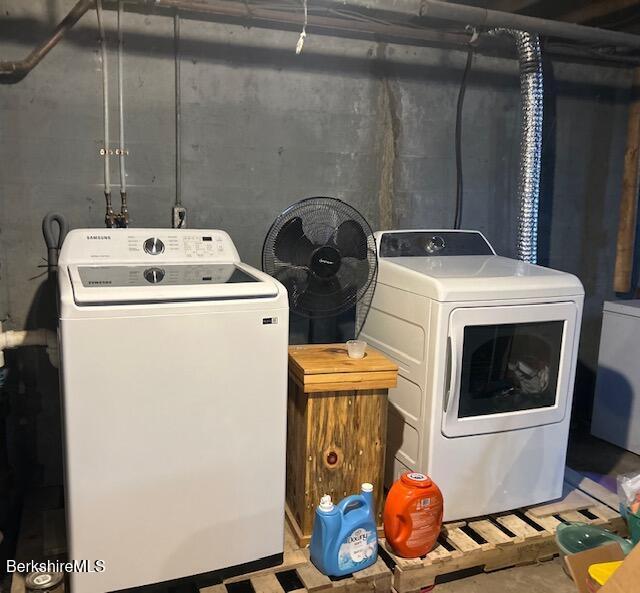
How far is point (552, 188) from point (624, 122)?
2.18ft

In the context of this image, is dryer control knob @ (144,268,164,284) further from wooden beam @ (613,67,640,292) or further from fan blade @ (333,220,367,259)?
wooden beam @ (613,67,640,292)

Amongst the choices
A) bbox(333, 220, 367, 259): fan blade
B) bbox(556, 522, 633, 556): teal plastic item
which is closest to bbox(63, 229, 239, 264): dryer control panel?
bbox(333, 220, 367, 259): fan blade

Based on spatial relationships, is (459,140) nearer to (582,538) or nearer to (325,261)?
(325,261)

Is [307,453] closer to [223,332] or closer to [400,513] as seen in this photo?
[400,513]

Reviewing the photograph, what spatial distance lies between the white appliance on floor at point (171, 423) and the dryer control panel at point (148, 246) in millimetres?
176

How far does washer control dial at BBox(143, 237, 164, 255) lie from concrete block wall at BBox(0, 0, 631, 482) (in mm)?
378

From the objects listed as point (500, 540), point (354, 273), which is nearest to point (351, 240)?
point (354, 273)

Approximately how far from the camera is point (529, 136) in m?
2.98

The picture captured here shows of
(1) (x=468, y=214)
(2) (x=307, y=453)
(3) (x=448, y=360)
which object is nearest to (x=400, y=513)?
(2) (x=307, y=453)

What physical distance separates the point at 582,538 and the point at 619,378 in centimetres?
131

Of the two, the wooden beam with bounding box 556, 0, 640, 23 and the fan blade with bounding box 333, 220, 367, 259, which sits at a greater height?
the wooden beam with bounding box 556, 0, 640, 23

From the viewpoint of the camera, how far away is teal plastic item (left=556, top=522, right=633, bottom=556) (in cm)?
223

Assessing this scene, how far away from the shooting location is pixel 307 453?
2.18 meters

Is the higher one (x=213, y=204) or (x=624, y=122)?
(x=624, y=122)
